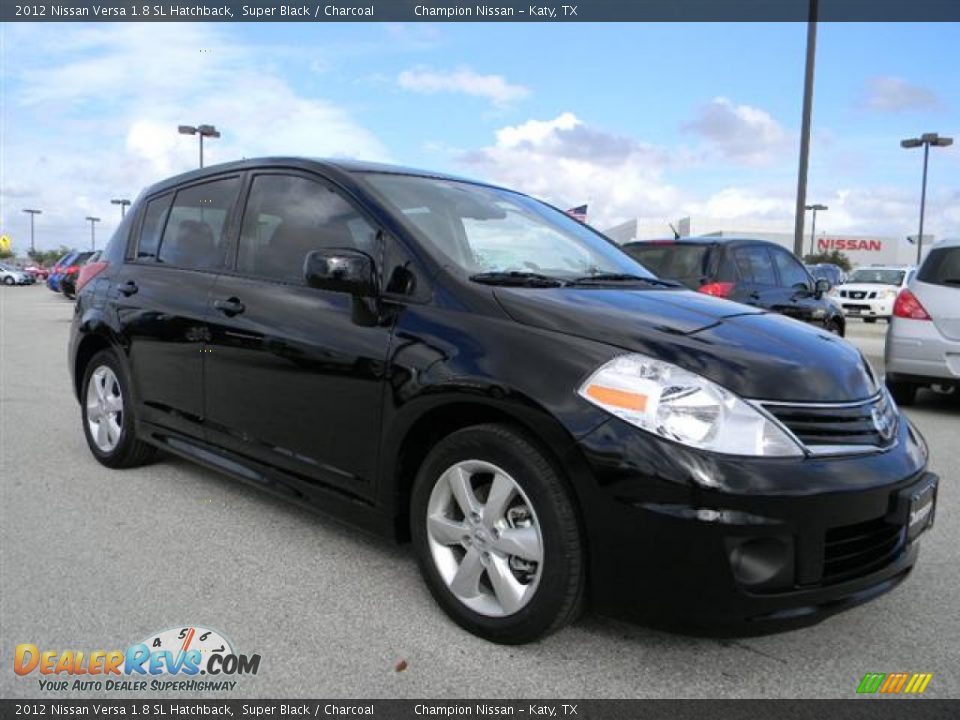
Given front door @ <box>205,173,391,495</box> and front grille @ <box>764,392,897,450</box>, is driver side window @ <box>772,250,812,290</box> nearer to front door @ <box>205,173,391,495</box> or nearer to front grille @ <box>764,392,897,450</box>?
front grille @ <box>764,392,897,450</box>

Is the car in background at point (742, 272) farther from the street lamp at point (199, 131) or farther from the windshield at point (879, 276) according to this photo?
the street lamp at point (199, 131)

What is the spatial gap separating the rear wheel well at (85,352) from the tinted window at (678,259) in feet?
15.9

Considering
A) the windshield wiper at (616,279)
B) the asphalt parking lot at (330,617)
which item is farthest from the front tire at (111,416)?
the windshield wiper at (616,279)

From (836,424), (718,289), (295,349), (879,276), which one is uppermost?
(879,276)

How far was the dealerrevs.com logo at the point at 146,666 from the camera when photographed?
247cm

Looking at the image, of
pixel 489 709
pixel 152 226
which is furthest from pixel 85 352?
pixel 489 709

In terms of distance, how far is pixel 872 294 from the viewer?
21453mm

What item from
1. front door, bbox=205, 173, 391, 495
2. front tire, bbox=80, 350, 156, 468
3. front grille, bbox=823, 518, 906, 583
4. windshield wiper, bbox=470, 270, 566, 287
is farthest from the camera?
front tire, bbox=80, 350, 156, 468

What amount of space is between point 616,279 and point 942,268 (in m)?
5.12

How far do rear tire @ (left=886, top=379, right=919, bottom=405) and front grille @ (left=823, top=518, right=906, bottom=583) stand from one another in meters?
5.69

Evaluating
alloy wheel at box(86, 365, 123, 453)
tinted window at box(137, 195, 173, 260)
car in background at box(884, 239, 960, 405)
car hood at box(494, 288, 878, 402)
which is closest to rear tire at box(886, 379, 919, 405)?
car in background at box(884, 239, 960, 405)

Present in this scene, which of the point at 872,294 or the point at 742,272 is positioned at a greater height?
the point at 742,272

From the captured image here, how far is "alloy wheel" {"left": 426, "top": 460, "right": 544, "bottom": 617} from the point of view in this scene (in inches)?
99.7

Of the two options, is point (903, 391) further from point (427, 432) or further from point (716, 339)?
point (427, 432)
